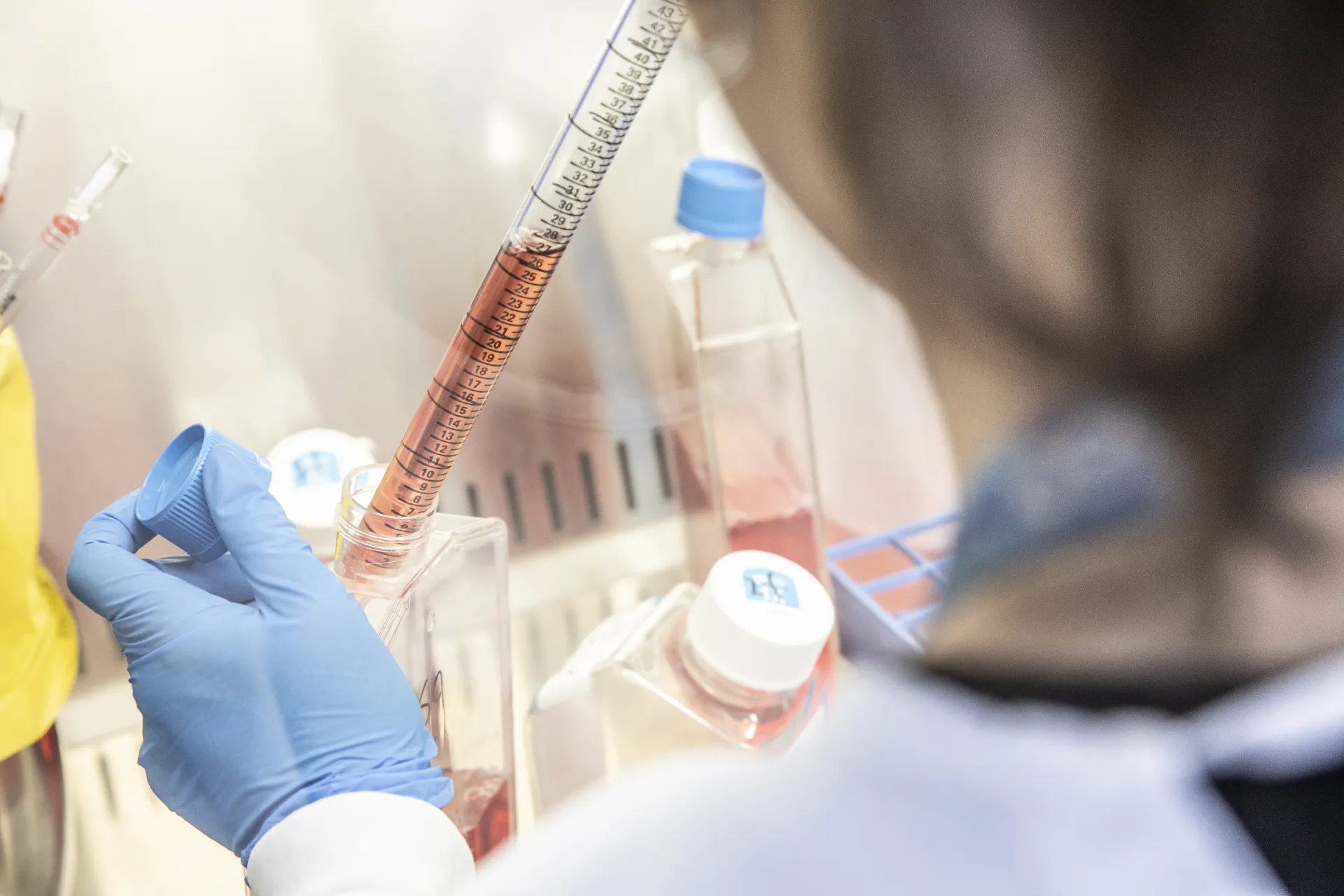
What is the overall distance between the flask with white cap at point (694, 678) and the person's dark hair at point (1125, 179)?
12.9 inches

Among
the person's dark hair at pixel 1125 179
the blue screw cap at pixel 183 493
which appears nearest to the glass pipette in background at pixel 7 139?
the blue screw cap at pixel 183 493

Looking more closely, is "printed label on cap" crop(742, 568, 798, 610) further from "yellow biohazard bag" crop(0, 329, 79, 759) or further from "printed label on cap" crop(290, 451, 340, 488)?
"yellow biohazard bag" crop(0, 329, 79, 759)

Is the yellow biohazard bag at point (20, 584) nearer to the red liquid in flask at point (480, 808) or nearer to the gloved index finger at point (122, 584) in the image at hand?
the gloved index finger at point (122, 584)

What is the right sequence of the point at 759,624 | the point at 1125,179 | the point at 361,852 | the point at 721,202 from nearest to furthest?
the point at 1125,179 → the point at 361,852 → the point at 759,624 → the point at 721,202

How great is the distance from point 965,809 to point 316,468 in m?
0.54

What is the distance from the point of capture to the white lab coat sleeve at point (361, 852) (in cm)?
47

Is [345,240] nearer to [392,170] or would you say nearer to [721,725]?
[392,170]

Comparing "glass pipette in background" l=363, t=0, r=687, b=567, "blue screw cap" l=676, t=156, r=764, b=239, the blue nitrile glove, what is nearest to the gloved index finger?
the blue nitrile glove

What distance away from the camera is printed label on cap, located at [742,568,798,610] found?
608 millimetres

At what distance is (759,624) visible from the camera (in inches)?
23.0

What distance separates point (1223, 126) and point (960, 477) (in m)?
0.14

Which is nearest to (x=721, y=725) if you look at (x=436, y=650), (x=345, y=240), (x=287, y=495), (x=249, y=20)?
(x=436, y=650)

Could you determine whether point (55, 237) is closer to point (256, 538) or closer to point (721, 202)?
point (256, 538)

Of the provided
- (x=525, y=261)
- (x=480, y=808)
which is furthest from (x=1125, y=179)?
(x=480, y=808)
